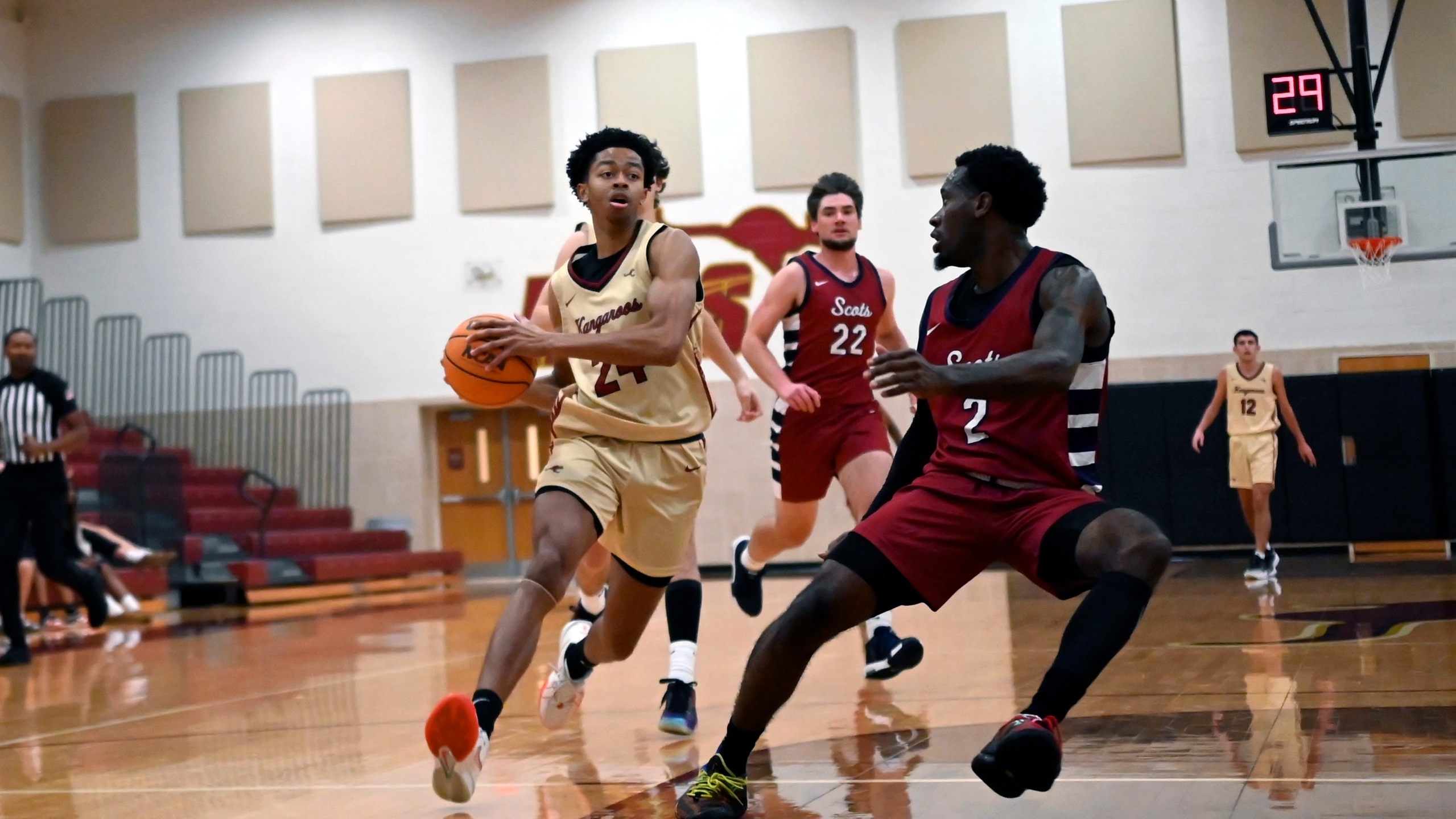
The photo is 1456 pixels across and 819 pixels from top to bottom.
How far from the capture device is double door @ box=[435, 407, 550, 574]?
16984 mm

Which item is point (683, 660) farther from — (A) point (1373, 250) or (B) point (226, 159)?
(B) point (226, 159)

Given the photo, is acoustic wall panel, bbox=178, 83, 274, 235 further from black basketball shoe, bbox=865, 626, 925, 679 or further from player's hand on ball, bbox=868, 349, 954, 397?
player's hand on ball, bbox=868, 349, 954, 397

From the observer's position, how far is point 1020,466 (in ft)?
11.2

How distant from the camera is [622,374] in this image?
168 inches

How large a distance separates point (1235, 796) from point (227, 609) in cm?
1179

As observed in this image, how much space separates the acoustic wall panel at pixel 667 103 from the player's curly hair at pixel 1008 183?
41.3 feet

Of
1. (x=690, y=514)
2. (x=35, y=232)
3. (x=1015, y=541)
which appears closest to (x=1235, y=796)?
(x=1015, y=541)

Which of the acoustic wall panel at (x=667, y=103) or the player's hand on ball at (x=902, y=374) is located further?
the acoustic wall panel at (x=667, y=103)

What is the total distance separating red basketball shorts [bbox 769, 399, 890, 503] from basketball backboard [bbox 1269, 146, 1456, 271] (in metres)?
5.47

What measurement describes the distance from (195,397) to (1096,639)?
51.8 feet

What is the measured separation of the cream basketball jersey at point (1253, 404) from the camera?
11.2 metres

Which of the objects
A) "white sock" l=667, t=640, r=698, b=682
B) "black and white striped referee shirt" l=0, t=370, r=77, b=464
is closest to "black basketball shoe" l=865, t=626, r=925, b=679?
"white sock" l=667, t=640, r=698, b=682

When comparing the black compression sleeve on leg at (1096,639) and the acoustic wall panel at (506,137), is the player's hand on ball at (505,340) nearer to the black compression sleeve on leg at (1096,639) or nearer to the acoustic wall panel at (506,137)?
the black compression sleeve on leg at (1096,639)

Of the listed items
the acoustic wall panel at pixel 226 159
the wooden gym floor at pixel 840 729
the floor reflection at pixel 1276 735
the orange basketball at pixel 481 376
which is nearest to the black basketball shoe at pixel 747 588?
the wooden gym floor at pixel 840 729
